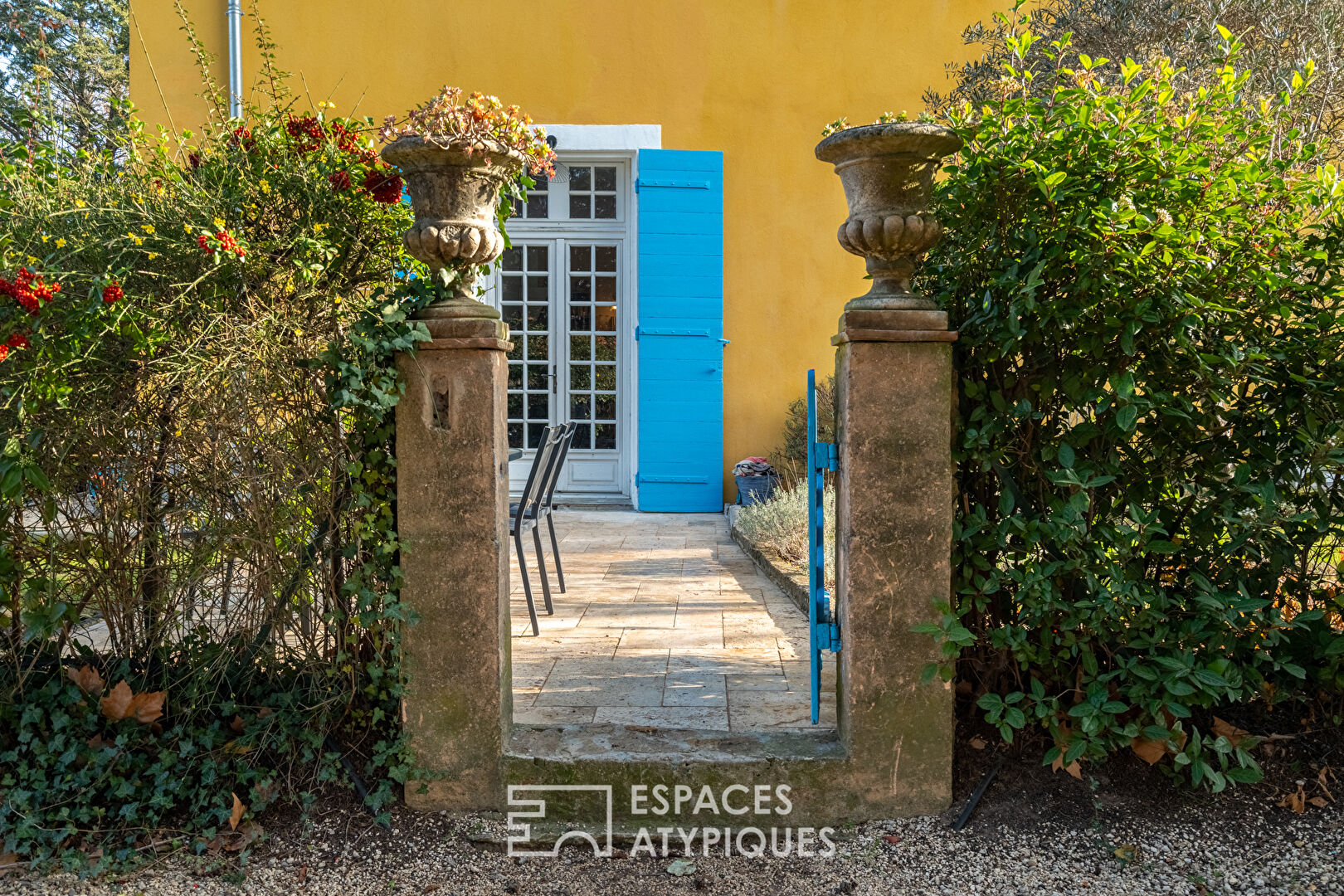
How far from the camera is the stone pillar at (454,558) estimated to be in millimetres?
2307

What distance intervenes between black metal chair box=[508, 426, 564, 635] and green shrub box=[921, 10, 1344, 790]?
1.96 meters

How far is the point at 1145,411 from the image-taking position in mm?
2225

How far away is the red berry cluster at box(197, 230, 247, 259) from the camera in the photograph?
6.95 feet

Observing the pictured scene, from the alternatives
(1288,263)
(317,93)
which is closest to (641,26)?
(317,93)

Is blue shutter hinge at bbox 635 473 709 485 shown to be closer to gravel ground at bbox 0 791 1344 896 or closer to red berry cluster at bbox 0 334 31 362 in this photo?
gravel ground at bbox 0 791 1344 896

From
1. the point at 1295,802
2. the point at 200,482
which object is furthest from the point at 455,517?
the point at 1295,802

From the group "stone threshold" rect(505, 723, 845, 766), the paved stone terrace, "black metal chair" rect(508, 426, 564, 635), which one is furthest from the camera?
"black metal chair" rect(508, 426, 564, 635)

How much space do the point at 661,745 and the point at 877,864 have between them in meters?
0.58

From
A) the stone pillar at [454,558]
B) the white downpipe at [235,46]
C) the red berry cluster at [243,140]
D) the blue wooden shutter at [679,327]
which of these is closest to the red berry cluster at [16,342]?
the red berry cluster at [243,140]

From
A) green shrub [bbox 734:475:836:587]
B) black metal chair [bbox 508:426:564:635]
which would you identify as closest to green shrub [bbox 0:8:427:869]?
black metal chair [bbox 508:426:564:635]

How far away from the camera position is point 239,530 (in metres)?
2.33

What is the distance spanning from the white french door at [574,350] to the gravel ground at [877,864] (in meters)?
5.45

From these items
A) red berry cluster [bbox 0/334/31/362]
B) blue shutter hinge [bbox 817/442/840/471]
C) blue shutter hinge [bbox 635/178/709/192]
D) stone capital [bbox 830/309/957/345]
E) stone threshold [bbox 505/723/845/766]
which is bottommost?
stone threshold [bbox 505/723/845/766]

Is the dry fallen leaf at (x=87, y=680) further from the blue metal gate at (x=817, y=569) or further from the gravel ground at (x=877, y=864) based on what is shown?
the blue metal gate at (x=817, y=569)
